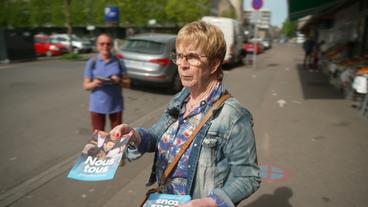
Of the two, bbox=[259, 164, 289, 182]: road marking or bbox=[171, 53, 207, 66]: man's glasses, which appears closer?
bbox=[171, 53, 207, 66]: man's glasses

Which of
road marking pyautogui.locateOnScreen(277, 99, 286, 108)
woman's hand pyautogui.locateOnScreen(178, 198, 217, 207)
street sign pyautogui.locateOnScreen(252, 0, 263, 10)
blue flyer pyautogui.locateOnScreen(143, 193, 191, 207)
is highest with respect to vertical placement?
street sign pyautogui.locateOnScreen(252, 0, 263, 10)

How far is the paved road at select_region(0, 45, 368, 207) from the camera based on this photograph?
3.84 m

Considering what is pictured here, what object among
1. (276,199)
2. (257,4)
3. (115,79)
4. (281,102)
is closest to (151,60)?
(281,102)

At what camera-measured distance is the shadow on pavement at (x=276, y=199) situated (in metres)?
3.72

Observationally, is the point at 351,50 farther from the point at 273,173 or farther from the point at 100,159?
the point at 100,159

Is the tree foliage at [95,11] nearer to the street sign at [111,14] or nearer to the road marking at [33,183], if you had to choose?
the street sign at [111,14]

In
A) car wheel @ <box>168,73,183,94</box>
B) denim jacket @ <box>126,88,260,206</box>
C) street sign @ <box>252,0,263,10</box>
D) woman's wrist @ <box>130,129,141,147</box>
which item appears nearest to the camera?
denim jacket @ <box>126,88,260,206</box>

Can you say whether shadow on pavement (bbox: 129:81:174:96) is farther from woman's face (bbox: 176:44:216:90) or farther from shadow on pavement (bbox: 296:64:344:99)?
woman's face (bbox: 176:44:216:90)

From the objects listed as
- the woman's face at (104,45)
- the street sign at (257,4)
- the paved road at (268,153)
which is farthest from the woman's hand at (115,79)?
the street sign at (257,4)

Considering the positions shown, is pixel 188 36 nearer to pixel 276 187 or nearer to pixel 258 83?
pixel 276 187

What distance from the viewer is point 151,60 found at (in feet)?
31.6

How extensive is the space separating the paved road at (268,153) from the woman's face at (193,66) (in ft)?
7.77

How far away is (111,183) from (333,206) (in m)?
2.68

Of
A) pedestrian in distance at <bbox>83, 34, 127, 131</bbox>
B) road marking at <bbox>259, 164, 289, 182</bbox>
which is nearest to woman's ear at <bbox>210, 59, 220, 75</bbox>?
pedestrian in distance at <bbox>83, 34, 127, 131</bbox>
